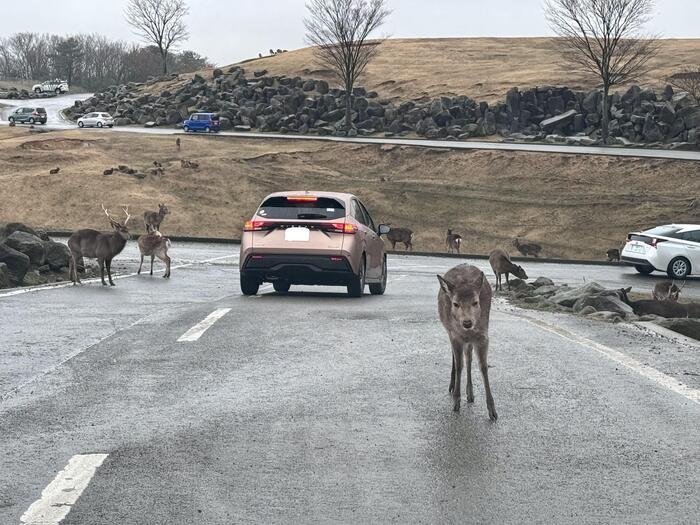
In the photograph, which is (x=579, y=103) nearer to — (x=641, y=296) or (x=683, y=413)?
(x=641, y=296)

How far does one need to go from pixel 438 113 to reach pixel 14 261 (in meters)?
55.3

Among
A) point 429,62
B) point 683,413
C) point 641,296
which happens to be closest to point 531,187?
point 641,296

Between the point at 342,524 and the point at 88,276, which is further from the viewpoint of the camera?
the point at 88,276

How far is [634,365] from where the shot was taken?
10742 mm

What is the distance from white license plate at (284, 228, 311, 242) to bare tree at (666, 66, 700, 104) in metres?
53.1

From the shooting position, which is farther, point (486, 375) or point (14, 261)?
point (14, 261)

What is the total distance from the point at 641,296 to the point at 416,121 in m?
52.3

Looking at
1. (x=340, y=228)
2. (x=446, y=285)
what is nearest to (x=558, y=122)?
(x=340, y=228)

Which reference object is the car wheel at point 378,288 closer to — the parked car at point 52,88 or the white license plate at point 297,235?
the white license plate at point 297,235

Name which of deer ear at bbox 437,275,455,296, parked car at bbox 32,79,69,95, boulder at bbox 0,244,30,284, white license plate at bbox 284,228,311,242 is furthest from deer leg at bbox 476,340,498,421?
parked car at bbox 32,79,69,95

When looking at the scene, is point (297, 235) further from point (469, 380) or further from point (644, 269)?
point (644, 269)

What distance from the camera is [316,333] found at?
12.6 m

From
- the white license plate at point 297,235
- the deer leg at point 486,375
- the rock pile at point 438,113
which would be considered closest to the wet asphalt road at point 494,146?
the rock pile at point 438,113

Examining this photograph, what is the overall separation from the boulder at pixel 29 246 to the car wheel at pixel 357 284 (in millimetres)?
6961
